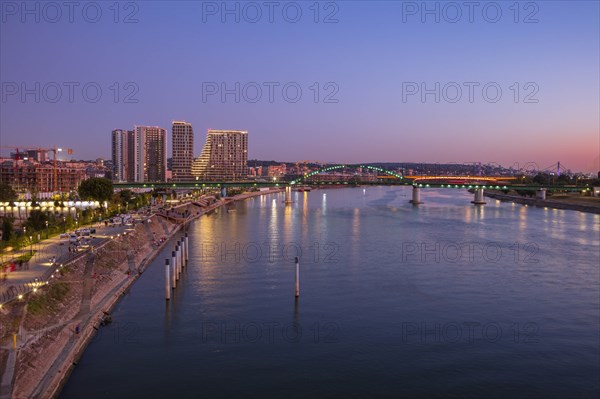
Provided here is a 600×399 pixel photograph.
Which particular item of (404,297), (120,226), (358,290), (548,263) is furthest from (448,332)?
(120,226)

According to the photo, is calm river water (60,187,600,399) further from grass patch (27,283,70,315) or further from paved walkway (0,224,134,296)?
paved walkway (0,224,134,296)

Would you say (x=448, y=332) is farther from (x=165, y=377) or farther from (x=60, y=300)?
(x=60, y=300)

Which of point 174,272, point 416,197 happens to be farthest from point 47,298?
point 416,197

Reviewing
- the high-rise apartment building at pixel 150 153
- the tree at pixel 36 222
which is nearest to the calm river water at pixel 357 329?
the tree at pixel 36 222

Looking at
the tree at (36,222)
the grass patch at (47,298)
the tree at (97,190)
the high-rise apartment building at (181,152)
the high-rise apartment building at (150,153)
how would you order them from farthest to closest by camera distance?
the high-rise apartment building at (181,152), the high-rise apartment building at (150,153), the tree at (97,190), the tree at (36,222), the grass patch at (47,298)

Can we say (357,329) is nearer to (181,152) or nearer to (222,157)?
(181,152)

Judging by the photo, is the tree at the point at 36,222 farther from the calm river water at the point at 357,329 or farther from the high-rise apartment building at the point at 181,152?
the high-rise apartment building at the point at 181,152
